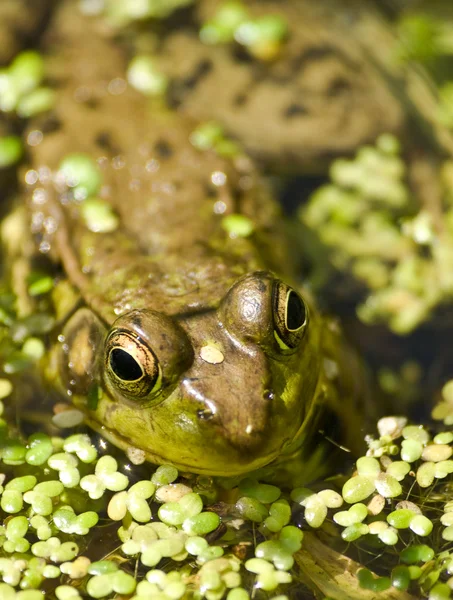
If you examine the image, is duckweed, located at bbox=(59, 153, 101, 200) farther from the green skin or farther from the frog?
the frog

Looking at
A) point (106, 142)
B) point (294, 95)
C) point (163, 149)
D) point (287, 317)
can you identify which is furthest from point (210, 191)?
point (287, 317)

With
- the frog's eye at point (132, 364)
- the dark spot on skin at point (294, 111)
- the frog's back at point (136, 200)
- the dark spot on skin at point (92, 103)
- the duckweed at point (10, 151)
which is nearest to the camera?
the frog's eye at point (132, 364)

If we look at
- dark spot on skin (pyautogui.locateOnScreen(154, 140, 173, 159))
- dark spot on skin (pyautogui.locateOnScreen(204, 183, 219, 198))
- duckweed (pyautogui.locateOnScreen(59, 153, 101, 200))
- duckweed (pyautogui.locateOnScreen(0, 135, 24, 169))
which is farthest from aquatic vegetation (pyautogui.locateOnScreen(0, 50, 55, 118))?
dark spot on skin (pyautogui.locateOnScreen(204, 183, 219, 198))

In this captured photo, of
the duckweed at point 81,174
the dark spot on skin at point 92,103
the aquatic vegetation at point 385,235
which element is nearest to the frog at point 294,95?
the aquatic vegetation at point 385,235

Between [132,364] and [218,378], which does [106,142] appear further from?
[218,378]

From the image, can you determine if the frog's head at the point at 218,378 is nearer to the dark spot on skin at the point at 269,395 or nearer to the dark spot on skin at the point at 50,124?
the dark spot on skin at the point at 269,395

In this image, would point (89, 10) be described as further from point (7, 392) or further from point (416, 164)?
point (7, 392)

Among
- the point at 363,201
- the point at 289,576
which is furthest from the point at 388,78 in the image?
the point at 289,576

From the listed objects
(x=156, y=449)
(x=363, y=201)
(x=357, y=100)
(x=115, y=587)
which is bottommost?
(x=115, y=587)
